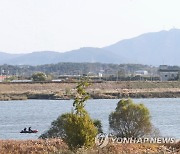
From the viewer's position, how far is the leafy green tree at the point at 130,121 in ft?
98.4

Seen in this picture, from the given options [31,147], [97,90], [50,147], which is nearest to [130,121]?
[50,147]

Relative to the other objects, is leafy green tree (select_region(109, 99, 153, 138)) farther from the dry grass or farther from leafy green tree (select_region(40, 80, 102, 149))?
leafy green tree (select_region(40, 80, 102, 149))

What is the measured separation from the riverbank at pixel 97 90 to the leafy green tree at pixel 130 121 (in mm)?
66552

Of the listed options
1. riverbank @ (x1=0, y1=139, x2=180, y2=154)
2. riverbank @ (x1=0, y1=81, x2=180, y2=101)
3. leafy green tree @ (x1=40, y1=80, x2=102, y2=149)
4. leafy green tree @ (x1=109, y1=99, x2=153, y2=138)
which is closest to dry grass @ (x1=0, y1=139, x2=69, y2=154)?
riverbank @ (x1=0, y1=139, x2=180, y2=154)

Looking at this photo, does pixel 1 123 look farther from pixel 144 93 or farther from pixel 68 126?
pixel 144 93

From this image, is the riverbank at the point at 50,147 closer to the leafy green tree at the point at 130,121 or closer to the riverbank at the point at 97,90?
the leafy green tree at the point at 130,121

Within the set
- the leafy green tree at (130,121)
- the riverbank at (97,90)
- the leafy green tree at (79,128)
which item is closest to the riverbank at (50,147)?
the leafy green tree at (79,128)

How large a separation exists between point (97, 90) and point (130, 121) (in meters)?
79.5

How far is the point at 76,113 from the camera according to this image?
19.1 m

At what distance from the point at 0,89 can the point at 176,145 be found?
88.2m

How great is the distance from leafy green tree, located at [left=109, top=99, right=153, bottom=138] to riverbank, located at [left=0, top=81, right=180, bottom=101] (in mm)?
66552

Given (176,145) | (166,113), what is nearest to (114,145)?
(176,145)

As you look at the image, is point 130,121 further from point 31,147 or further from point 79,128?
point 79,128

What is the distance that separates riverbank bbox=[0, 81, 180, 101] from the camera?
10312 centimetres
